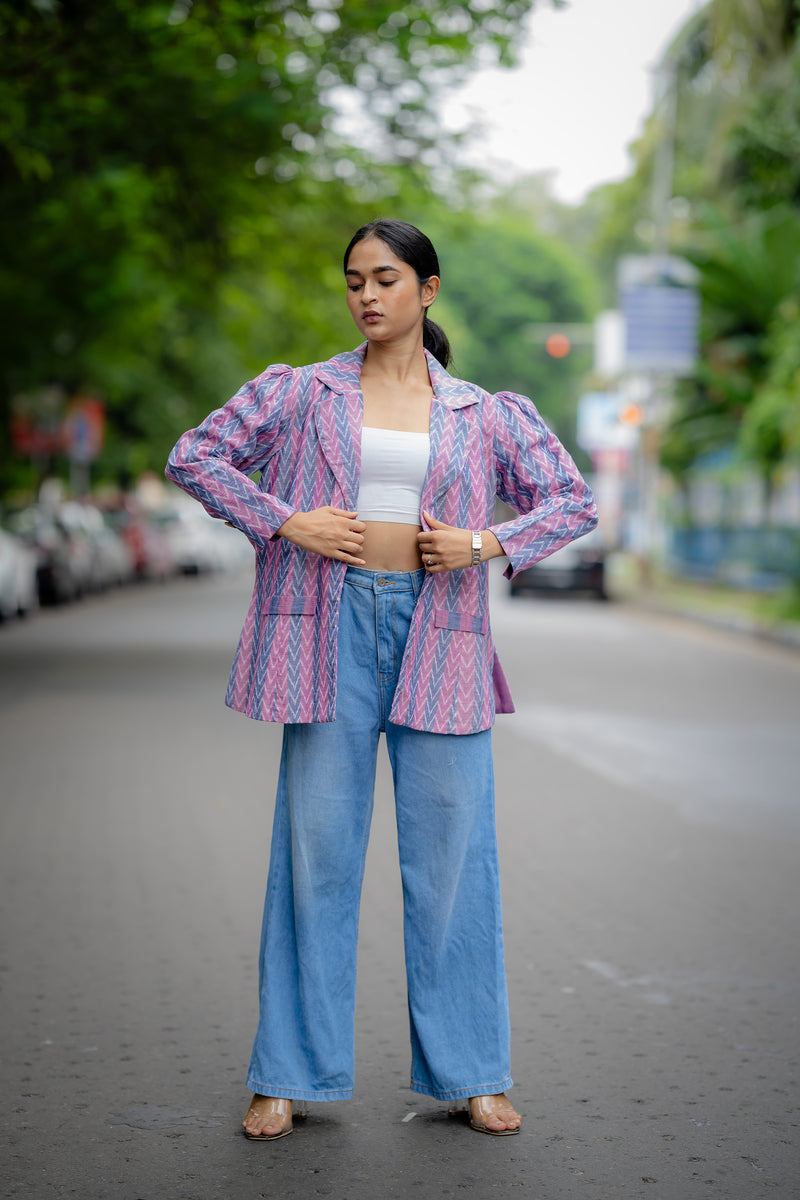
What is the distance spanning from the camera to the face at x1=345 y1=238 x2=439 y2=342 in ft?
11.7

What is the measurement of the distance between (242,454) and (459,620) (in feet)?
1.90

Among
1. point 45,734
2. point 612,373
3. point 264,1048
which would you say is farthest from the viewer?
point 612,373

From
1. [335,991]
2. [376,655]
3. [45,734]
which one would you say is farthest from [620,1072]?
[45,734]

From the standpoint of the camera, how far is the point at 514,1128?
366 centimetres

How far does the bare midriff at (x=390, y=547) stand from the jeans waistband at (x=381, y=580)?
1 centimetres

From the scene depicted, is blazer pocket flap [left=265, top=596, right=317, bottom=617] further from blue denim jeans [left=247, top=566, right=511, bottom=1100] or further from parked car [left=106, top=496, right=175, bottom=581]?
parked car [left=106, top=496, right=175, bottom=581]

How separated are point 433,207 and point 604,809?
12.3 metres

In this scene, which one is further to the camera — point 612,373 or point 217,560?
point 612,373

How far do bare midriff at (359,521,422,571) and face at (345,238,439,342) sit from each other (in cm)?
41

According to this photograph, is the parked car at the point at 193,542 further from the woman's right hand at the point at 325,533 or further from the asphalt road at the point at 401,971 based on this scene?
the woman's right hand at the point at 325,533

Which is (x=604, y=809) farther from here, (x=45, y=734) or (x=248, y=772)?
(x=45, y=734)

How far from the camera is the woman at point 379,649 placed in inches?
140

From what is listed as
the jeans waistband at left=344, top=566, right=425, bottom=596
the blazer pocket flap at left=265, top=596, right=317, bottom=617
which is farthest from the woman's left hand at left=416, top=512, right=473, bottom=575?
the blazer pocket flap at left=265, top=596, right=317, bottom=617

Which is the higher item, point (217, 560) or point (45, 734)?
point (217, 560)
